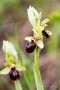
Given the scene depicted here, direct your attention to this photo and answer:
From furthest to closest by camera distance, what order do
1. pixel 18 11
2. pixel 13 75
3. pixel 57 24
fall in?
pixel 18 11, pixel 57 24, pixel 13 75

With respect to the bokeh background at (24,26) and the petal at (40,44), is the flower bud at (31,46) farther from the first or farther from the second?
the bokeh background at (24,26)

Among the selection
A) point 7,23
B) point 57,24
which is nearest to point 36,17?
point 57,24

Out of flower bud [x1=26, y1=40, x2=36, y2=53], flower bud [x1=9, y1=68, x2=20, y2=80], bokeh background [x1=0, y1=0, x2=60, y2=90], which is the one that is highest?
bokeh background [x1=0, y1=0, x2=60, y2=90]

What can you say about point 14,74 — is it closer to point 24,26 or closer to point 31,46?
point 31,46

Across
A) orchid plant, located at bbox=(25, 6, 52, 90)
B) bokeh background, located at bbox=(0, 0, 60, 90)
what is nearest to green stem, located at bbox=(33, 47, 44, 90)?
orchid plant, located at bbox=(25, 6, 52, 90)

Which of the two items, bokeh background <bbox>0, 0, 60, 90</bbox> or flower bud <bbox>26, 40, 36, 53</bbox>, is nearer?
flower bud <bbox>26, 40, 36, 53</bbox>

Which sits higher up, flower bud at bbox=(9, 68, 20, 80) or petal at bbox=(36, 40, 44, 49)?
petal at bbox=(36, 40, 44, 49)

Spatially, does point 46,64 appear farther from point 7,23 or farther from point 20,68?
point 20,68

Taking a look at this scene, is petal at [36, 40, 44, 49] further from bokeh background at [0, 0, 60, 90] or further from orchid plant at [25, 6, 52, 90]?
bokeh background at [0, 0, 60, 90]

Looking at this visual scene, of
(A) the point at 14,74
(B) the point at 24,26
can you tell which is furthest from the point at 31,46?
(B) the point at 24,26

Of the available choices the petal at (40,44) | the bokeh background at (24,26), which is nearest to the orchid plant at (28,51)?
the petal at (40,44)

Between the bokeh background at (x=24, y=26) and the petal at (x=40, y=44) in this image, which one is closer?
the petal at (x=40, y=44)
